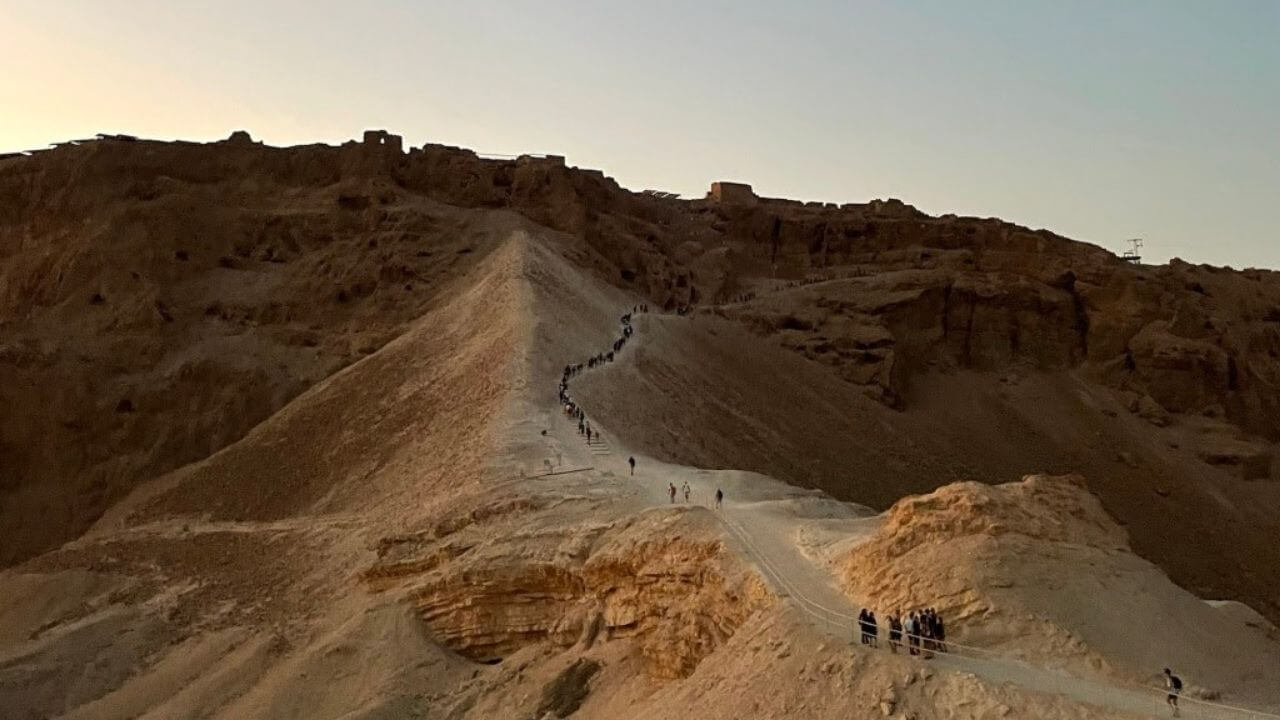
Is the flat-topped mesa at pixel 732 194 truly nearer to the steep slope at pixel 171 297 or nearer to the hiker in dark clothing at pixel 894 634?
the steep slope at pixel 171 297

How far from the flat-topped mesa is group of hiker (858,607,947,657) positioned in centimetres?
5952

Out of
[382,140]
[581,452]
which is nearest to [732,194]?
[382,140]

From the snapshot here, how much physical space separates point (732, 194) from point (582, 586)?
5637 cm

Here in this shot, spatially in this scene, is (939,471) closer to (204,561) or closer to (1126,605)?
(204,561)

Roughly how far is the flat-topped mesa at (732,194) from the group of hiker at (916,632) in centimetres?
5952

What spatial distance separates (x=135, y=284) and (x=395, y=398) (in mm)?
18310

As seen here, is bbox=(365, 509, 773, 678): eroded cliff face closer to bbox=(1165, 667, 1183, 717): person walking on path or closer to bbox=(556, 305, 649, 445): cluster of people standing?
bbox=(1165, 667, 1183, 717): person walking on path

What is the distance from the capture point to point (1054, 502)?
13.8 metres

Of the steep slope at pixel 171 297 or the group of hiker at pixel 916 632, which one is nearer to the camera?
the group of hiker at pixel 916 632

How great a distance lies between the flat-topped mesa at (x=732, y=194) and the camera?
70875 millimetres

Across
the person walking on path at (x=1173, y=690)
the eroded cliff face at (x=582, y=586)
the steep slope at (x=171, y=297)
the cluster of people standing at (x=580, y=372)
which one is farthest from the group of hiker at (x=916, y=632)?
the steep slope at (x=171, y=297)

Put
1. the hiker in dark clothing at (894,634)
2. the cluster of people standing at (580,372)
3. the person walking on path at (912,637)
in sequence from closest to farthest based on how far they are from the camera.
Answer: the person walking on path at (912,637)
the hiker in dark clothing at (894,634)
the cluster of people standing at (580,372)

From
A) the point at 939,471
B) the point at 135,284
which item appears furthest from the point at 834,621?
the point at 135,284

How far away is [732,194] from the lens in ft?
236
